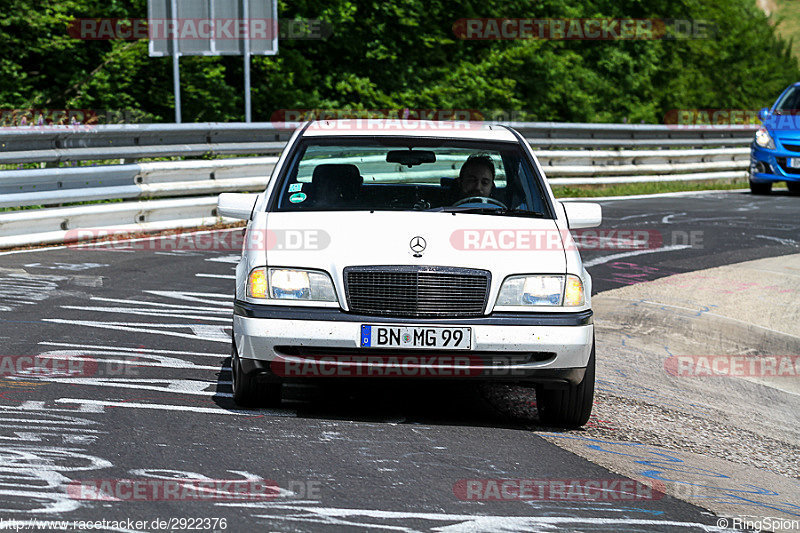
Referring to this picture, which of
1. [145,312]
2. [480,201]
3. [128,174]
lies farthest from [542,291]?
[128,174]

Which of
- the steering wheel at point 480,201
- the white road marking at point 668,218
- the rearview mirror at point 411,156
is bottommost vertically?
the white road marking at point 668,218

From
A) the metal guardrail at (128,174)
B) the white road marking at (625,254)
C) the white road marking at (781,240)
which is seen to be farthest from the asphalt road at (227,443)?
the white road marking at (781,240)

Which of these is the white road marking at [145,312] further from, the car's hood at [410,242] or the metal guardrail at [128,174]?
the metal guardrail at [128,174]

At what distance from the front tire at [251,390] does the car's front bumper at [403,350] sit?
Result: 148mm

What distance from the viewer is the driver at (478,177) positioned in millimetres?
7098

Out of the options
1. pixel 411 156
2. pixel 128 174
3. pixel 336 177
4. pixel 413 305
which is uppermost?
pixel 411 156

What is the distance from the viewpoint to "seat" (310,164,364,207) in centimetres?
667

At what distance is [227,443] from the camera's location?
548 cm

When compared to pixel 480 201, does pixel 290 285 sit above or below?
below

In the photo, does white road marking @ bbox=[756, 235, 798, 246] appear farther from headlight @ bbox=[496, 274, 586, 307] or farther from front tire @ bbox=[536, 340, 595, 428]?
headlight @ bbox=[496, 274, 586, 307]

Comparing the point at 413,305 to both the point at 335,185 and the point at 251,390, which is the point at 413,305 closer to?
the point at 251,390

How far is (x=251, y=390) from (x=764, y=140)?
1691cm

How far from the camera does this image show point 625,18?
4478 cm

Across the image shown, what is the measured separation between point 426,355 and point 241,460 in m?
1.12
